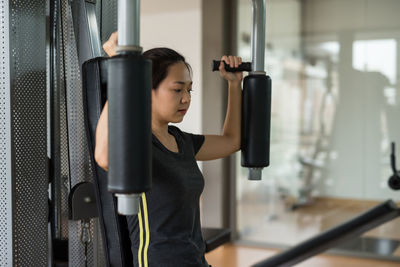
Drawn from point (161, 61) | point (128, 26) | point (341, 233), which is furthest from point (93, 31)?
point (341, 233)

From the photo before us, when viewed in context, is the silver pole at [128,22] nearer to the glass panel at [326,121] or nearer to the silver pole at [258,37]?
the silver pole at [258,37]

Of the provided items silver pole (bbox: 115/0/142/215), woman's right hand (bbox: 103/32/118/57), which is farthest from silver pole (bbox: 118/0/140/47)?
woman's right hand (bbox: 103/32/118/57)

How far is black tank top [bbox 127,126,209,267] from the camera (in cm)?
111

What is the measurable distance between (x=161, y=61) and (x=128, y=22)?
1.61 feet

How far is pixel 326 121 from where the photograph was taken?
181 inches

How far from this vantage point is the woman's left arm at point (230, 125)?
1254 mm

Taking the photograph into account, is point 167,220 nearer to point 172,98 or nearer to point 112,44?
point 172,98

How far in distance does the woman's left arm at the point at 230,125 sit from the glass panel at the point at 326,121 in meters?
3.33

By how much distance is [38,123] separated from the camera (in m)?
1.43

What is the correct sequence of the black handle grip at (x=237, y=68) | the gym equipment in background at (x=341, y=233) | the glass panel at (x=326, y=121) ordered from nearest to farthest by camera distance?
the black handle grip at (x=237, y=68) < the gym equipment in background at (x=341, y=233) < the glass panel at (x=326, y=121)

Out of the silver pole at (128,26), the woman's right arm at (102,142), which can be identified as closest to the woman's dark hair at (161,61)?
the woman's right arm at (102,142)

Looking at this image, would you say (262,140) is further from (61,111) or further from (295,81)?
(295,81)

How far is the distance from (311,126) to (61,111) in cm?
346

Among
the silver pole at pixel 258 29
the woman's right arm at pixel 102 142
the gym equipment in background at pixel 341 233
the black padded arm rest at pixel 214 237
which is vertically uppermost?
the silver pole at pixel 258 29
